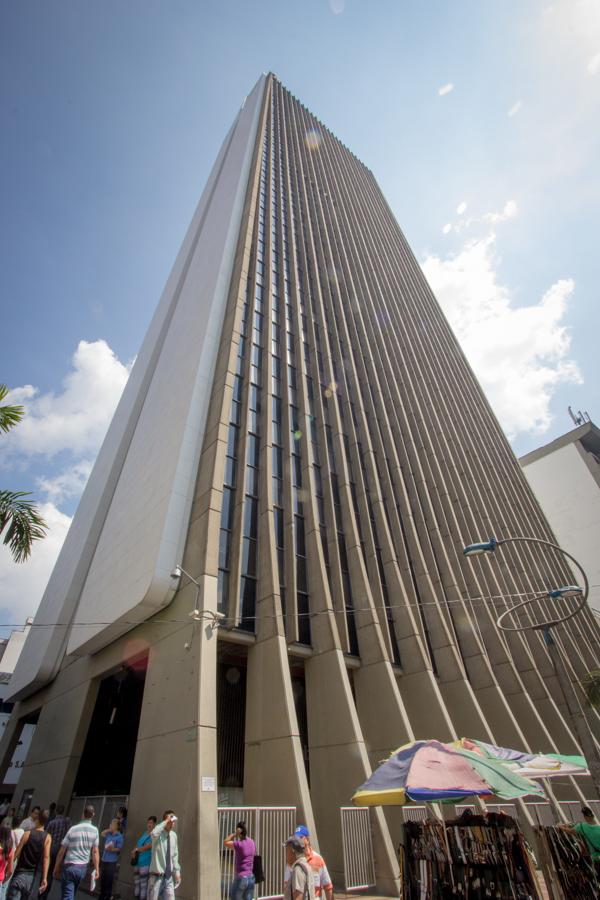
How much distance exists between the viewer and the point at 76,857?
303 inches

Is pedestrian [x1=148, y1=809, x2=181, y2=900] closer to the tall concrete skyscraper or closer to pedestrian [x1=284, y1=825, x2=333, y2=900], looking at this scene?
the tall concrete skyscraper

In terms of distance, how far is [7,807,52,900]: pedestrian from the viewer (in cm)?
655

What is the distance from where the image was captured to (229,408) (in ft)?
58.6

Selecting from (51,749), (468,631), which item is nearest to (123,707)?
(51,749)

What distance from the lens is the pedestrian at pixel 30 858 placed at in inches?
258

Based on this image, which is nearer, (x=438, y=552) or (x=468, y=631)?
(x=468, y=631)

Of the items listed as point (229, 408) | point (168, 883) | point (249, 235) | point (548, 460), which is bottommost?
point (168, 883)

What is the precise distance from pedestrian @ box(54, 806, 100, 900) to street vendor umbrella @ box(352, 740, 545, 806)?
482cm

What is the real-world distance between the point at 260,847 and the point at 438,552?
50.7 ft

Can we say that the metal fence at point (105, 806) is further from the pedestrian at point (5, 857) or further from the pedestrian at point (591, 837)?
the pedestrian at point (591, 837)

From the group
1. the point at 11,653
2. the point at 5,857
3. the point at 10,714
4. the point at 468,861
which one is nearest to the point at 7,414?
the point at 5,857

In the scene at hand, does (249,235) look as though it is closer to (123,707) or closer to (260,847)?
(123,707)

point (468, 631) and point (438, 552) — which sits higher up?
point (438, 552)

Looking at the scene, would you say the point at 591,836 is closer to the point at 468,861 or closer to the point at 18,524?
the point at 468,861
